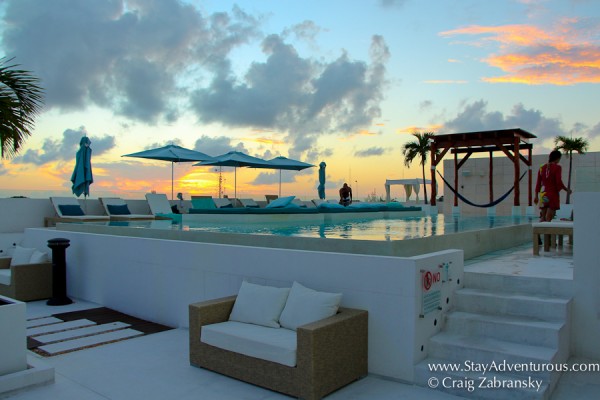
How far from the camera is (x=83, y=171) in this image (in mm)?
11742

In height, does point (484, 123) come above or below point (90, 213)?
above

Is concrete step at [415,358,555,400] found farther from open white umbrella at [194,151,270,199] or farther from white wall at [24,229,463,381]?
open white umbrella at [194,151,270,199]

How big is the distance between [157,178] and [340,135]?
7107mm

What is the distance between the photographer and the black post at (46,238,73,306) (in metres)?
6.80

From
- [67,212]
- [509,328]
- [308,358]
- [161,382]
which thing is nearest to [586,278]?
[509,328]

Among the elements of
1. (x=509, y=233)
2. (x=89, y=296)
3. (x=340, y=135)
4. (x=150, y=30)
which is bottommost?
(x=89, y=296)

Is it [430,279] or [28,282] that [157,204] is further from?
[430,279]

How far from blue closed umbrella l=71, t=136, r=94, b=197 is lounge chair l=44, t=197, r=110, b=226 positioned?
32cm

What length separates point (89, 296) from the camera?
7.19m

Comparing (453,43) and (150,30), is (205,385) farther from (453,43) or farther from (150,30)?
(150,30)

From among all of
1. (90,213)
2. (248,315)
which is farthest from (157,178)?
(248,315)

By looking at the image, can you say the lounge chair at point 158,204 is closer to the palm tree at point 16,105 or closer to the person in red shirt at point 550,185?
the palm tree at point 16,105

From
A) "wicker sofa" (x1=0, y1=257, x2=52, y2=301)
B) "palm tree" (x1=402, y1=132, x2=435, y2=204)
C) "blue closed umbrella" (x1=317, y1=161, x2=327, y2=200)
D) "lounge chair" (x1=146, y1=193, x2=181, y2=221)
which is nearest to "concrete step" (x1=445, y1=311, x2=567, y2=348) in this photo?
"wicker sofa" (x1=0, y1=257, x2=52, y2=301)

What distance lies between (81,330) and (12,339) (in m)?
1.75
